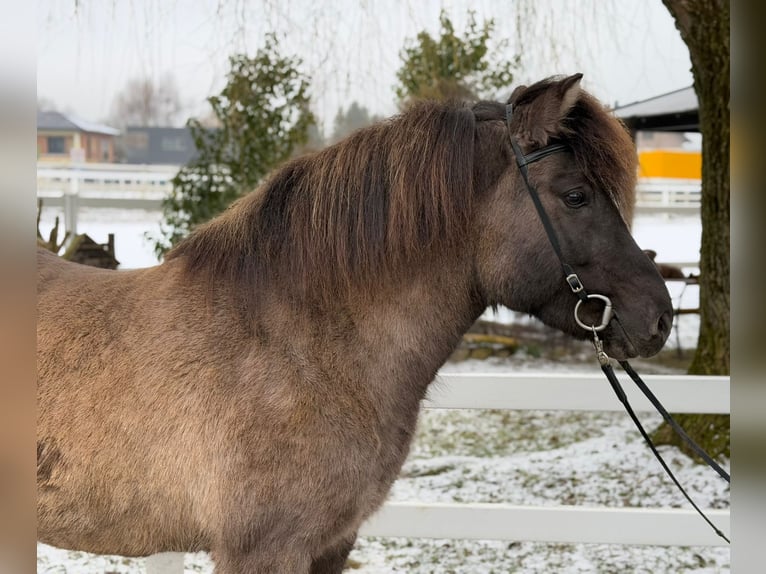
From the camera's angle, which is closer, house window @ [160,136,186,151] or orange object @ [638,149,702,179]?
house window @ [160,136,186,151]

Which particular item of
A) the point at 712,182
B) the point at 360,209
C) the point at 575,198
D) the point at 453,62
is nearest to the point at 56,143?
the point at 453,62

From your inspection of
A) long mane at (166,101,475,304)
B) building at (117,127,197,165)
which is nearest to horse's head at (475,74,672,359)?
long mane at (166,101,475,304)

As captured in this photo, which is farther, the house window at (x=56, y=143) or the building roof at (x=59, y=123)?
the house window at (x=56, y=143)

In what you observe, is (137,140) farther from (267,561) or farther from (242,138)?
(267,561)

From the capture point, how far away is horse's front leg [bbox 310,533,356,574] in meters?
2.29

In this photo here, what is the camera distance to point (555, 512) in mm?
3514

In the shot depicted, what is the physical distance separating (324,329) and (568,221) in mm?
747

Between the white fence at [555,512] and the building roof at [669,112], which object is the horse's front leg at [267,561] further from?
the building roof at [669,112]

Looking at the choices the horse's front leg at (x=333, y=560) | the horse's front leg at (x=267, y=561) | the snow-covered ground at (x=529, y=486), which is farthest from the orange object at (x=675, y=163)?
the horse's front leg at (x=267, y=561)

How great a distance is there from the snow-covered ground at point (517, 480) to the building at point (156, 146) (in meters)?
0.76

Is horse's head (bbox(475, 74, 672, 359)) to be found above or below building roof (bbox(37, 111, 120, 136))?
below

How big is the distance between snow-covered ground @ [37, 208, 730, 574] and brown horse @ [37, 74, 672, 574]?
2.36ft

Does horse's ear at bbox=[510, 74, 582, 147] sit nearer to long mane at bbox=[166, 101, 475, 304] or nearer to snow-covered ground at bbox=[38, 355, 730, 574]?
long mane at bbox=[166, 101, 475, 304]

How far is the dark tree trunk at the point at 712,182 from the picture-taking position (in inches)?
177
